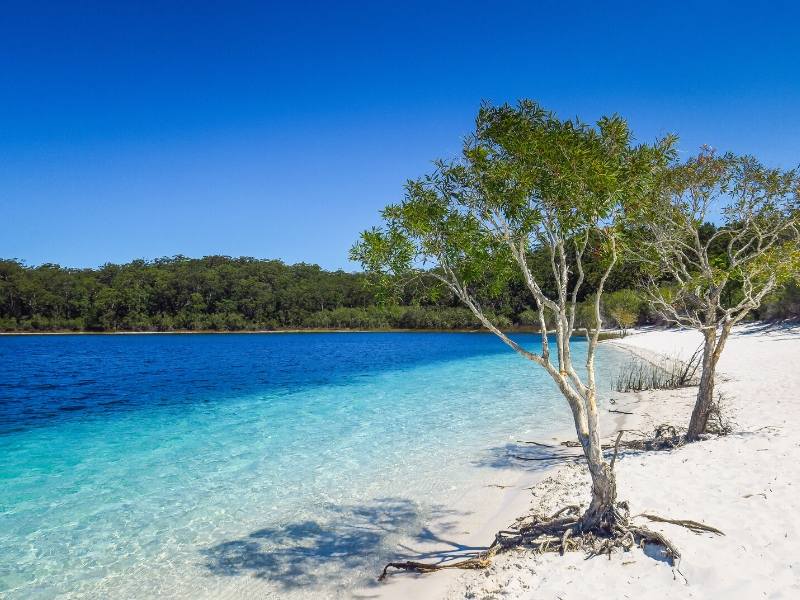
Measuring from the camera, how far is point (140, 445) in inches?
567

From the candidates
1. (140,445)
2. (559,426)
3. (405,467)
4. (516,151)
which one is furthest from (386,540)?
(140,445)

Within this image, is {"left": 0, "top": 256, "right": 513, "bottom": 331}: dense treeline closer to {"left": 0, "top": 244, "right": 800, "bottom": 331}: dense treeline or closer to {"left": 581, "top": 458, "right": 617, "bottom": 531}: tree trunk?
{"left": 0, "top": 244, "right": 800, "bottom": 331}: dense treeline

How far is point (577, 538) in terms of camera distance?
5746 mm

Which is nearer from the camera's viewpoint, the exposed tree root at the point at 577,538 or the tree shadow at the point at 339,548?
the exposed tree root at the point at 577,538

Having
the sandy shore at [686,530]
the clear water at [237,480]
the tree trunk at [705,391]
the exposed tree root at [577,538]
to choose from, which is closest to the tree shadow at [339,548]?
the clear water at [237,480]

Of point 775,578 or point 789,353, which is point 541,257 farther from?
point 789,353

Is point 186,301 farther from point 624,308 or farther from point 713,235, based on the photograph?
point 713,235

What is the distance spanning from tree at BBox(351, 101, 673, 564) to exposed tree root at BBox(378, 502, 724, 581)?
3cm

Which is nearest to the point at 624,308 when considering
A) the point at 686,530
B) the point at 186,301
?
the point at 686,530

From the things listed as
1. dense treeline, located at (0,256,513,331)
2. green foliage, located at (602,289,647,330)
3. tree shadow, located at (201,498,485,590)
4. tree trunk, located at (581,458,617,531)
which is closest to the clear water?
tree shadow, located at (201,498,485,590)

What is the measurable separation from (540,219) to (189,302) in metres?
120

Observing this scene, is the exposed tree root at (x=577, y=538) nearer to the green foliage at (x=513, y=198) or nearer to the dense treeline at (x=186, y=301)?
the green foliage at (x=513, y=198)

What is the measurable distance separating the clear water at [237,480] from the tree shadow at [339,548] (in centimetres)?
3

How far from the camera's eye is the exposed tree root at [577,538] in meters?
5.43
